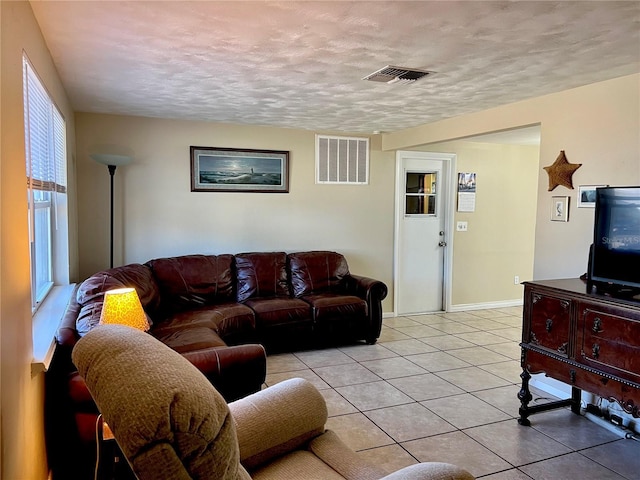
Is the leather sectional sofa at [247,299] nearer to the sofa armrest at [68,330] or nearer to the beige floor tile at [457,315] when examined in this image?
the sofa armrest at [68,330]

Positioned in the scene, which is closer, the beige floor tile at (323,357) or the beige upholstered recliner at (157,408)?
the beige upholstered recliner at (157,408)

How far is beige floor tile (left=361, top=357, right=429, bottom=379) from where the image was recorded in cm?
391

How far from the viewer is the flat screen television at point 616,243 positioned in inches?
102

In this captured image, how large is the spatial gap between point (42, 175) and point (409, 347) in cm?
357

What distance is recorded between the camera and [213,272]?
462 cm

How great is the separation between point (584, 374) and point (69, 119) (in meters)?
4.29

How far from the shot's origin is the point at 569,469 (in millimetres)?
2508

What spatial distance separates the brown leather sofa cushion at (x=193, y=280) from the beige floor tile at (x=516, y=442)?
2.69 metres

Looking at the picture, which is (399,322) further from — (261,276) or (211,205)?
(211,205)

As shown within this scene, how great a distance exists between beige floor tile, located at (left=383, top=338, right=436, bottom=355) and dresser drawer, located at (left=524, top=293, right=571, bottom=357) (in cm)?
158

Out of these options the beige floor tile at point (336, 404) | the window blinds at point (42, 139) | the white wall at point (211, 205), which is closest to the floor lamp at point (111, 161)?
the white wall at point (211, 205)

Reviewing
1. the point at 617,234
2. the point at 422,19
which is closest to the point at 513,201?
the point at 617,234

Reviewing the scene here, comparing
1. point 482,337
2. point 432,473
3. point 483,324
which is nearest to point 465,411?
point 482,337

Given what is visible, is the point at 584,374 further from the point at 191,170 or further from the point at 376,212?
the point at 191,170
